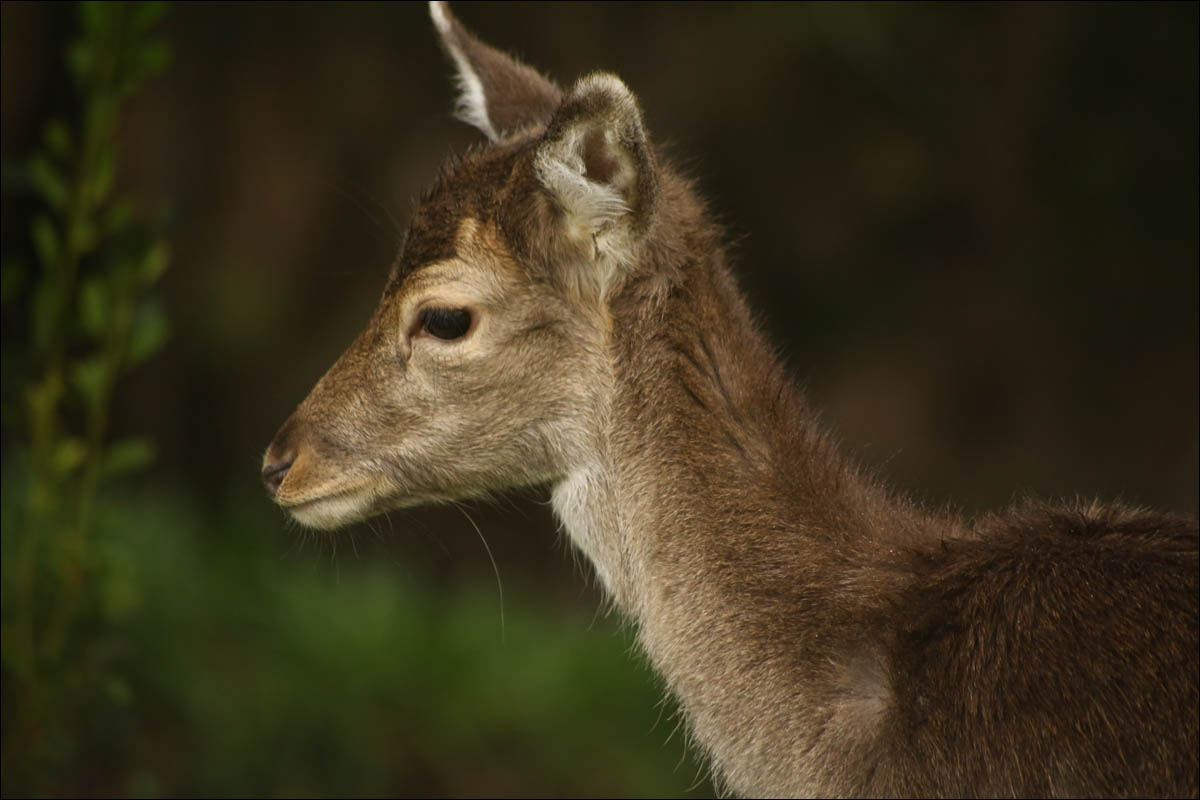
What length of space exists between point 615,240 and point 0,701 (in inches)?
108

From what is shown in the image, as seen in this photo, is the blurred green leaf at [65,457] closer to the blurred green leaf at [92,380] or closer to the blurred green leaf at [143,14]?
the blurred green leaf at [92,380]

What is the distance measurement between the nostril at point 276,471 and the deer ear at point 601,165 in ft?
3.67

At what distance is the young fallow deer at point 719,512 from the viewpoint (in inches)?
154

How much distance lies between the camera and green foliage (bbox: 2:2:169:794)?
5.05m

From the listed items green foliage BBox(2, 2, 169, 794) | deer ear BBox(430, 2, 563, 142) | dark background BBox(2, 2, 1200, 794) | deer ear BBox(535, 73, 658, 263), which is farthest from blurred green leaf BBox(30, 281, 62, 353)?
dark background BBox(2, 2, 1200, 794)

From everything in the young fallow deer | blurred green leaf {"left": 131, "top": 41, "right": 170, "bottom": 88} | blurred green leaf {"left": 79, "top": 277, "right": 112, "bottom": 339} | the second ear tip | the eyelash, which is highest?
blurred green leaf {"left": 131, "top": 41, "right": 170, "bottom": 88}

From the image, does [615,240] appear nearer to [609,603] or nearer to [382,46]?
[609,603]

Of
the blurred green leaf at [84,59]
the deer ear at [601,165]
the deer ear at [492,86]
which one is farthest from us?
the deer ear at [492,86]

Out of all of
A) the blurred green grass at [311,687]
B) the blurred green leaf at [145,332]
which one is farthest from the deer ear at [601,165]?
the blurred green grass at [311,687]

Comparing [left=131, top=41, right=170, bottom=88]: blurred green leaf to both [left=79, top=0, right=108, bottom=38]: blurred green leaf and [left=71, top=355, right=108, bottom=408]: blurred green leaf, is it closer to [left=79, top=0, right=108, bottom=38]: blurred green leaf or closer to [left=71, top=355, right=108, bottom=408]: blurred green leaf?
[left=79, top=0, right=108, bottom=38]: blurred green leaf

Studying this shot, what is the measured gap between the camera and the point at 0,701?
5480mm

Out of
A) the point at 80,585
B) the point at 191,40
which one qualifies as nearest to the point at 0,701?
the point at 80,585

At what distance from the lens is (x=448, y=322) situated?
4.66m

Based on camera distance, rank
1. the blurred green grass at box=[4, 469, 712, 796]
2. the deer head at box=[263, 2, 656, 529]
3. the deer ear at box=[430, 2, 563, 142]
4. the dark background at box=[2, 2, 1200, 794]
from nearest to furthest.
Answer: the deer head at box=[263, 2, 656, 529] → the deer ear at box=[430, 2, 563, 142] → the blurred green grass at box=[4, 469, 712, 796] → the dark background at box=[2, 2, 1200, 794]
